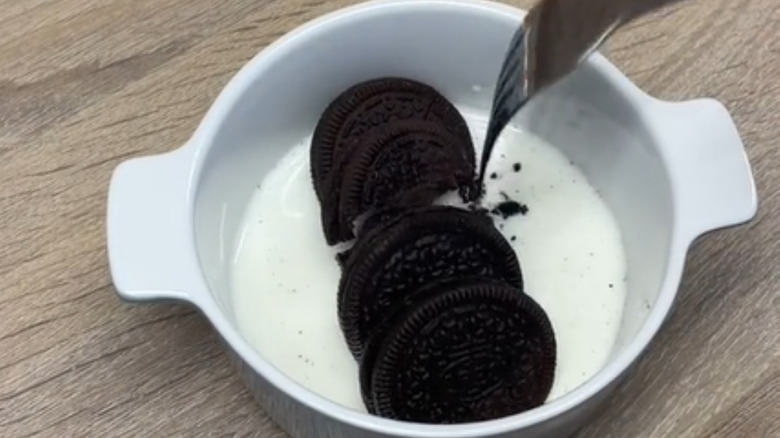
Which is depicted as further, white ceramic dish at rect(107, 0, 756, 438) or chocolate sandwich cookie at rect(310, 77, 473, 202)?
chocolate sandwich cookie at rect(310, 77, 473, 202)

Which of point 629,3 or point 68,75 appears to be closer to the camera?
point 629,3

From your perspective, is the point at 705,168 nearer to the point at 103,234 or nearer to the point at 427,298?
the point at 427,298

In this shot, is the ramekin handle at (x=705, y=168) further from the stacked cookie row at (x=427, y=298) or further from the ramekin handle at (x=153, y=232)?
the ramekin handle at (x=153, y=232)

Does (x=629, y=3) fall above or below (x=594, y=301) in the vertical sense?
above

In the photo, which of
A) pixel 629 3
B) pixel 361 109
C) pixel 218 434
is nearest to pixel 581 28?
pixel 629 3

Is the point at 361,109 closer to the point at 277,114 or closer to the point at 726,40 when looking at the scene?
the point at 277,114

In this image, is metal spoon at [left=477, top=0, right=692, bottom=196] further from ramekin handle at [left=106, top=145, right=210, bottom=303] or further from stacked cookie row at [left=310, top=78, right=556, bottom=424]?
ramekin handle at [left=106, top=145, right=210, bottom=303]

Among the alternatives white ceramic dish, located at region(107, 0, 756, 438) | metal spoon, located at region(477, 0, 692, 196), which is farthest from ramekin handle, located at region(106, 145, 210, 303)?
metal spoon, located at region(477, 0, 692, 196)

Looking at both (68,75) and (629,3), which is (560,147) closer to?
(629,3)

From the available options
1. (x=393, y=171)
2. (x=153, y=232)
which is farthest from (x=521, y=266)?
(x=153, y=232)
